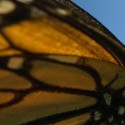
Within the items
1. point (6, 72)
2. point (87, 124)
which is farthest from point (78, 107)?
point (6, 72)

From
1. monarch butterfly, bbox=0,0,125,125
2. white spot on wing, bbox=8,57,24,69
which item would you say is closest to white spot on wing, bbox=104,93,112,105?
monarch butterfly, bbox=0,0,125,125

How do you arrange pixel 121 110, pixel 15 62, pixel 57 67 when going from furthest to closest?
pixel 121 110 → pixel 57 67 → pixel 15 62

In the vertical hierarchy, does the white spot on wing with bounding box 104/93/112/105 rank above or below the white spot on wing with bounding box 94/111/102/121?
above

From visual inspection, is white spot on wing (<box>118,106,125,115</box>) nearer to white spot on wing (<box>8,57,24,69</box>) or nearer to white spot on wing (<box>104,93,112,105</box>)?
white spot on wing (<box>104,93,112,105</box>)

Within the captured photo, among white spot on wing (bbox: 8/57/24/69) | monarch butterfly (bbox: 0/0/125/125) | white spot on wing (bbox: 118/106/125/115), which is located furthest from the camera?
white spot on wing (bbox: 118/106/125/115)

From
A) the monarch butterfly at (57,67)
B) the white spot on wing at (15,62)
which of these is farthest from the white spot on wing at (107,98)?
the white spot on wing at (15,62)

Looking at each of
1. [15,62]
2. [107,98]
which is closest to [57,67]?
[15,62]

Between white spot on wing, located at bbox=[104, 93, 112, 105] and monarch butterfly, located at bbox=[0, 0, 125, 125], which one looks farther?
white spot on wing, located at bbox=[104, 93, 112, 105]

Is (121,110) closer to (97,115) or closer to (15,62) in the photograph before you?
(97,115)

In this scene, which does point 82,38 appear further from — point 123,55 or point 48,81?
point 48,81
